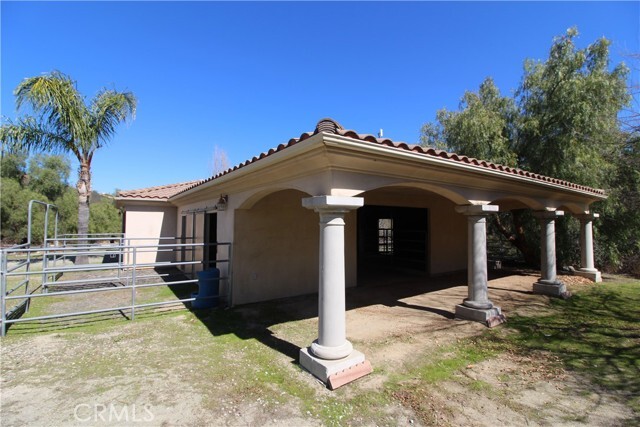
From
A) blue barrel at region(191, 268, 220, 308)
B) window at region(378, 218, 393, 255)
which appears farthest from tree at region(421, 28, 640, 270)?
blue barrel at region(191, 268, 220, 308)

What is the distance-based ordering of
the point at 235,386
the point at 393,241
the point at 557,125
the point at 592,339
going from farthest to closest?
the point at 393,241 < the point at 557,125 < the point at 592,339 < the point at 235,386

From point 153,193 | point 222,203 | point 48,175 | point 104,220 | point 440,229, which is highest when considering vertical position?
point 48,175

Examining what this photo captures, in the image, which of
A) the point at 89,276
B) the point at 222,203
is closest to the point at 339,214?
the point at 222,203

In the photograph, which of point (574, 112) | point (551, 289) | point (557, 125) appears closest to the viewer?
point (551, 289)

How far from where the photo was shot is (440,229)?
10.6 m

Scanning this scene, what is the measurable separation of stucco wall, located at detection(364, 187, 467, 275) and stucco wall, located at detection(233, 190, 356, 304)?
3147 mm

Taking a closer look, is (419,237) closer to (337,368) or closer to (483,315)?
(483,315)

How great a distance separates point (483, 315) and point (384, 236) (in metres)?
9.09

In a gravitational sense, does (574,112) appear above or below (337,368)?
above

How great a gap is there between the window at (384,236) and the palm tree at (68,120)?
37.2ft

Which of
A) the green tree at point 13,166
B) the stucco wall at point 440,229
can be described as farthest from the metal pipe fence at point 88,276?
the green tree at point 13,166

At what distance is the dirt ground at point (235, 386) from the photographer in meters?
2.89

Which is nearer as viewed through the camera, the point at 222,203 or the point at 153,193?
the point at 222,203

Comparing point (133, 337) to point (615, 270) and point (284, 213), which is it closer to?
point (284, 213)
